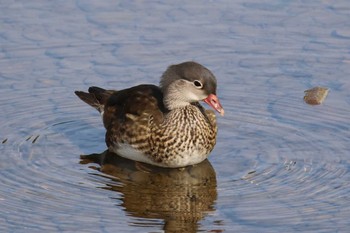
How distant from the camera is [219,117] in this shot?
12273 mm

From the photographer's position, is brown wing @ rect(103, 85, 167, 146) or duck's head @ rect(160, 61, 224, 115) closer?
duck's head @ rect(160, 61, 224, 115)

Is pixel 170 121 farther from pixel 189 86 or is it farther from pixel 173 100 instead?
pixel 189 86

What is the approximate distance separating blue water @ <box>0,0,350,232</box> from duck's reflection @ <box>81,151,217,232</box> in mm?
19

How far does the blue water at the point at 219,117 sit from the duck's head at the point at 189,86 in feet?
2.03

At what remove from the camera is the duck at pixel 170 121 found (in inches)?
434

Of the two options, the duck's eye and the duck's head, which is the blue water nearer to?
the duck's head

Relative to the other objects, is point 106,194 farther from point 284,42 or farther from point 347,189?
point 284,42

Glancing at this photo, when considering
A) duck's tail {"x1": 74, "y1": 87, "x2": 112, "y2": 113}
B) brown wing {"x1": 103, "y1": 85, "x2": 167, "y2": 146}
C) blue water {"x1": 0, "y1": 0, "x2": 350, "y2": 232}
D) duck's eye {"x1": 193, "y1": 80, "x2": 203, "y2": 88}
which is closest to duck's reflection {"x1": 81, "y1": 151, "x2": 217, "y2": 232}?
blue water {"x1": 0, "y1": 0, "x2": 350, "y2": 232}

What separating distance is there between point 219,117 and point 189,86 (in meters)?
1.33

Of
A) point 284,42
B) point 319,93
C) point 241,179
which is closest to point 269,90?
point 319,93

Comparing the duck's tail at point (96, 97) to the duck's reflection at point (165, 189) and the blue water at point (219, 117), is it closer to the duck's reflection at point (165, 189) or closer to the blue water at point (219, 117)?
the blue water at point (219, 117)

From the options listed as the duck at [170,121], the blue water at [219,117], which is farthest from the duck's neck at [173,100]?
the blue water at [219,117]

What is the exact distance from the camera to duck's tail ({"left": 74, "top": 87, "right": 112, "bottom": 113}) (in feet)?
39.2

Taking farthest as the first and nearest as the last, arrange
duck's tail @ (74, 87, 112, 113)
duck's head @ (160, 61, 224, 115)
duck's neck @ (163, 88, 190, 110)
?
duck's tail @ (74, 87, 112, 113)
duck's neck @ (163, 88, 190, 110)
duck's head @ (160, 61, 224, 115)
